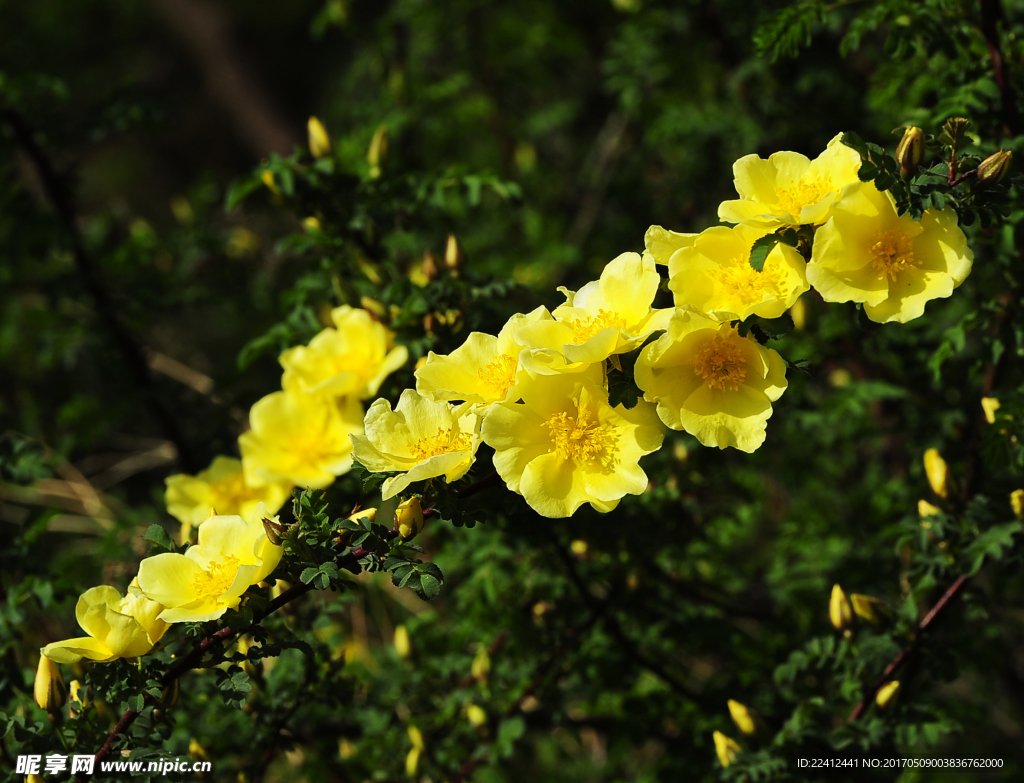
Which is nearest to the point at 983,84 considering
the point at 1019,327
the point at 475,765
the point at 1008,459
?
the point at 1019,327

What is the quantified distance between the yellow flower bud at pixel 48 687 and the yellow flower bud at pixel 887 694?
5.41ft

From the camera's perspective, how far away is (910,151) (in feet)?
4.30

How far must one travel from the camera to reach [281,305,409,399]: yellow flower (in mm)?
1842

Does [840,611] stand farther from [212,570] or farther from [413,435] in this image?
[212,570]

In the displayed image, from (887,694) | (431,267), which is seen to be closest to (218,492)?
(431,267)

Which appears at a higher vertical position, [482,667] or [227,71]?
[227,71]

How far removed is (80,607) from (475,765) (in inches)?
44.5

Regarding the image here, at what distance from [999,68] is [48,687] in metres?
2.29

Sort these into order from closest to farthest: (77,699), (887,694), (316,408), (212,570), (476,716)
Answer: (212,570) → (77,699) → (887,694) → (316,408) → (476,716)

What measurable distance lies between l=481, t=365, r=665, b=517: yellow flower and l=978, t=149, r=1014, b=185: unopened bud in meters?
0.65

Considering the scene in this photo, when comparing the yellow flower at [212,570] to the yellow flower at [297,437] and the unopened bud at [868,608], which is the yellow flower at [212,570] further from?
the unopened bud at [868,608]

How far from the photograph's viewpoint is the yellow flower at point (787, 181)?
4.56 ft

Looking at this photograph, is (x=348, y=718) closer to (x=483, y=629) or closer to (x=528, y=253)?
(x=483, y=629)

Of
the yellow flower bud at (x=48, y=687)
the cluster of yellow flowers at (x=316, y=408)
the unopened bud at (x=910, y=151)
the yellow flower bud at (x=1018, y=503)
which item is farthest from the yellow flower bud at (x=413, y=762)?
the unopened bud at (x=910, y=151)
